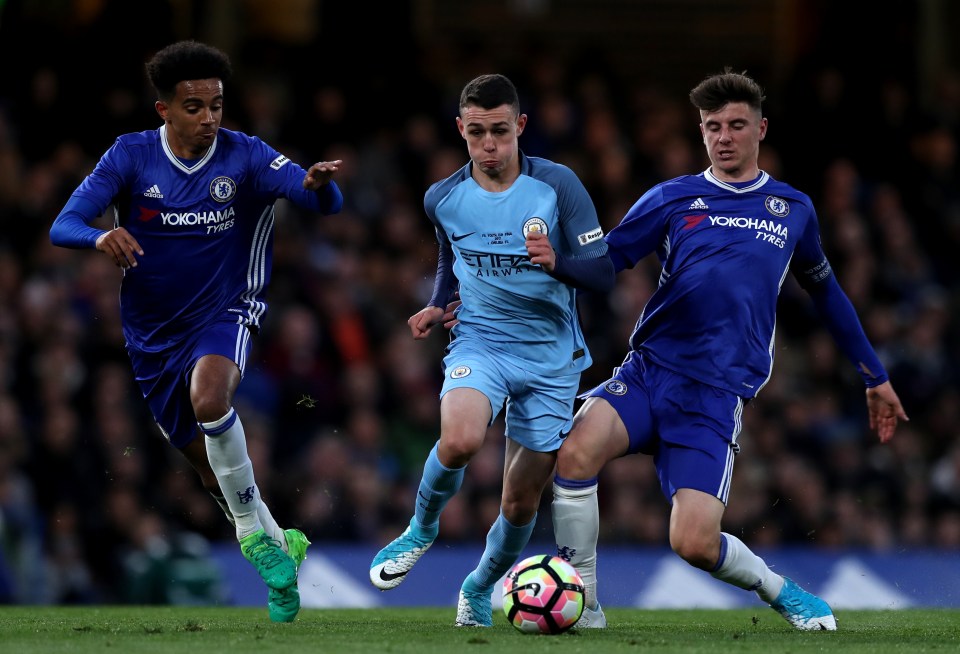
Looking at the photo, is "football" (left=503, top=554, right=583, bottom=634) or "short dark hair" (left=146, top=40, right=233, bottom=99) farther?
"short dark hair" (left=146, top=40, right=233, bottom=99)

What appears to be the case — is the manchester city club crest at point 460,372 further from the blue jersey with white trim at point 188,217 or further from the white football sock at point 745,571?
the white football sock at point 745,571

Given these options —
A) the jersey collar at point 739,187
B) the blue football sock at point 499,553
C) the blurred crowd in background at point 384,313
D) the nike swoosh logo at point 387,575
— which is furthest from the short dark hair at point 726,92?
the blurred crowd in background at point 384,313

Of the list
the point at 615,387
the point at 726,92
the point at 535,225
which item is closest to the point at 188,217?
Answer: the point at 535,225

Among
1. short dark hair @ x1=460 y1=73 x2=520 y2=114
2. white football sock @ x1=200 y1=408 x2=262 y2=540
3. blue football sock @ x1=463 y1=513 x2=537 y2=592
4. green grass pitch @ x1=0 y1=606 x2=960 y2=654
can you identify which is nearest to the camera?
green grass pitch @ x1=0 y1=606 x2=960 y2=654

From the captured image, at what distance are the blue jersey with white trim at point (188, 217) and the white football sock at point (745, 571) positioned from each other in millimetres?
2451

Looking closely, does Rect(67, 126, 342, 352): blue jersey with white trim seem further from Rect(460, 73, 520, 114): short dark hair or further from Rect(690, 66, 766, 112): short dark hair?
Rect(690, 66, 766, 112): short dark hair

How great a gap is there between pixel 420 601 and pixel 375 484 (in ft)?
4.10

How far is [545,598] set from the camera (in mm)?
6730

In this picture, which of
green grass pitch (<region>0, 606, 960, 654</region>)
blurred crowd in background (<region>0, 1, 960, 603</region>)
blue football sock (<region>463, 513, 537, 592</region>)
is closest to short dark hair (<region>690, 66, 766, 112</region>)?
blue football sock (<region>463, 513, 537, 592</region>)

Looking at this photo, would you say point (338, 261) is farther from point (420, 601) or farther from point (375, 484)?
point (420, 601)

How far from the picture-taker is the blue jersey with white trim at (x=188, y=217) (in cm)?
746

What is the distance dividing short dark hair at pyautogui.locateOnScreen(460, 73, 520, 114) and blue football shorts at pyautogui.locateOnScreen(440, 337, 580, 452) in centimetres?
111

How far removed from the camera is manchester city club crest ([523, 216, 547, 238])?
7.20 metres

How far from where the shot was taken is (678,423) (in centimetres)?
721
